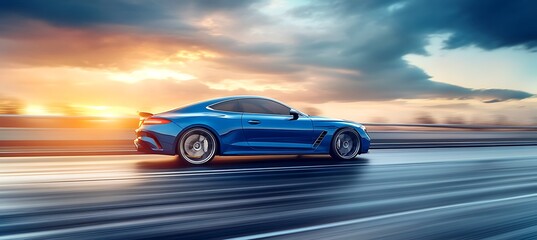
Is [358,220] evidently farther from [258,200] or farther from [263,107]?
[263,107]

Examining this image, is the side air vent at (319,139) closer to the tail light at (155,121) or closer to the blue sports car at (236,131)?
the blue sports car at (236,131)

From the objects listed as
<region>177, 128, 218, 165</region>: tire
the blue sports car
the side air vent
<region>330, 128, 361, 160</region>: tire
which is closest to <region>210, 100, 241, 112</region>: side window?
the blue sports car

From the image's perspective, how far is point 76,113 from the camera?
1575 cm

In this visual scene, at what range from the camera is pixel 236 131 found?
9695 millimetres

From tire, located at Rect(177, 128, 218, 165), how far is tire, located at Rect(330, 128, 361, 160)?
2.54 meters

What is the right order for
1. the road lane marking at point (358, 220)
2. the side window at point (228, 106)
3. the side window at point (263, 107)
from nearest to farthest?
1. the road lane marking at point (358, 220)
2. the side window at point (228, 106)
3. the side window at point (263, 107)

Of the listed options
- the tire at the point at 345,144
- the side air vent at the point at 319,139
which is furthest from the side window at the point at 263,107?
the tire at the point at 345,144

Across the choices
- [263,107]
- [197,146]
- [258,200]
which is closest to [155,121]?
[197,146]

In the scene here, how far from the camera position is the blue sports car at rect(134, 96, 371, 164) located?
939cm

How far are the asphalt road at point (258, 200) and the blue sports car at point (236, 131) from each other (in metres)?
0.35

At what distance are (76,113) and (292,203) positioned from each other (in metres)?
11.5

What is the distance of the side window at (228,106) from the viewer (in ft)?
32.5

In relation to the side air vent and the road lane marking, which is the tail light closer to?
the side air vent

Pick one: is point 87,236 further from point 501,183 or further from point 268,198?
point 501,183
